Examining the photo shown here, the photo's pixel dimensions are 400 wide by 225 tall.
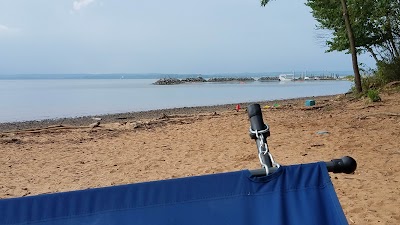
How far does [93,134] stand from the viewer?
44.6ft

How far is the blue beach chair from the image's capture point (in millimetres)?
1406

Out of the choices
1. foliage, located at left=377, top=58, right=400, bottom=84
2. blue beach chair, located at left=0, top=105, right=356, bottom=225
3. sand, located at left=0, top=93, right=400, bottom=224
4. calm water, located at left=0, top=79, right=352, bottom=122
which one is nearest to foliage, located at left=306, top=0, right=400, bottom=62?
foliage, located at left=377, top=58, right=400, bottom=84

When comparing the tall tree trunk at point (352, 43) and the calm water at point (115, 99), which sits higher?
the tall tree trunk at point (352, 43)

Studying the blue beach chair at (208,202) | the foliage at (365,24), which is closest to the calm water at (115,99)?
the foliage at (365,24)

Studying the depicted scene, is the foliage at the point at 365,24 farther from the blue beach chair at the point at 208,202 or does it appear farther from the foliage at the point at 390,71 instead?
the blue beach chair at the point at 208,202

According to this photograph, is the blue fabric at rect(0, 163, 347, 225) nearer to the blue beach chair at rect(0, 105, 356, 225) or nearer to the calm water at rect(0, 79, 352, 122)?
the blue beach chair at rect(0, 105, 356, 225)

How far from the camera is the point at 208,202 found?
1504mm

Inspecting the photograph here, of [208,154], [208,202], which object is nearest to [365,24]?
[208,154]

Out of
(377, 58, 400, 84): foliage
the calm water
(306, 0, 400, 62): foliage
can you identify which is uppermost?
(306, 0, 400, 62): foliage

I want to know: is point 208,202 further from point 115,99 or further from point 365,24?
point 115,99

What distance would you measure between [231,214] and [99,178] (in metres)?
6.38

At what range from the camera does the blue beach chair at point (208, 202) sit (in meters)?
1.41

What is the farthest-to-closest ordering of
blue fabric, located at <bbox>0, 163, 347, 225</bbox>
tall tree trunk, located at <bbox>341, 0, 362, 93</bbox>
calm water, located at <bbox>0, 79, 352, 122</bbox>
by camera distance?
calm water, located at <bbox>0, 79, 352, 122</bbox>
tall tree trunk, located at <bbox>341, 0, 362, 93</bbox>
blue fabric, located at <bbox>0, 163, 347, 225</bbox>

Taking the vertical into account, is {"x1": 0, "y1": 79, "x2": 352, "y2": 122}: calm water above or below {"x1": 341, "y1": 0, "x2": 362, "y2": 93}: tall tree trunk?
below
